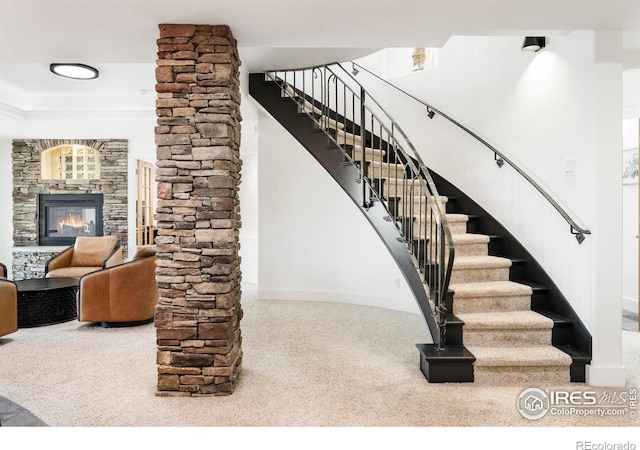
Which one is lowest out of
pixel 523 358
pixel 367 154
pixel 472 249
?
pixel 523 358

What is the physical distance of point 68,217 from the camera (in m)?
7.75

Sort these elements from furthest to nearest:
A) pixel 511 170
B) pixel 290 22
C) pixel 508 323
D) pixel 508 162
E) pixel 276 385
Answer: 1. pixel 511 170
2. pixel 508 162
3. pixel 508 323
4. pixel 276 385
5. pixel 290 22

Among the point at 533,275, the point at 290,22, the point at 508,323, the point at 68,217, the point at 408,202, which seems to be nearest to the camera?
Result: the point at 290,22

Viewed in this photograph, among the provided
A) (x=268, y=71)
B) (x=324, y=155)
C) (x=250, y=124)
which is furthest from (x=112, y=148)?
(x=324, y=155)

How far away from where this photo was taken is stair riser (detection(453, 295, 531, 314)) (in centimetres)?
352

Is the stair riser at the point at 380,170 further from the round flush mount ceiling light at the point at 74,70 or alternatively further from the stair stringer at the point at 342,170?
the round flush mount ceiling light at the point at 74,70

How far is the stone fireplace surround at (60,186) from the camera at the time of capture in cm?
754

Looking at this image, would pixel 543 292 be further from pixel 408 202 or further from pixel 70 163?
pixel 70 163

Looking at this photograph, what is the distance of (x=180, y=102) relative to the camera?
2.84 meters

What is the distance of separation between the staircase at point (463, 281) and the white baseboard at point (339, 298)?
1422 mm

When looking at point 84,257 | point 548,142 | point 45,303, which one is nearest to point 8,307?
point 45,303

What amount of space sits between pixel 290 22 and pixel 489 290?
263 centimetres

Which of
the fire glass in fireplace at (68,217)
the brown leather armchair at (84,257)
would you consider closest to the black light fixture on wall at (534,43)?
the brown leather armchair at (84,257)

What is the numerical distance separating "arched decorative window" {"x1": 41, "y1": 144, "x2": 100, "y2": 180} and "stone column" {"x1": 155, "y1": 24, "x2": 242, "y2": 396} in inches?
230
